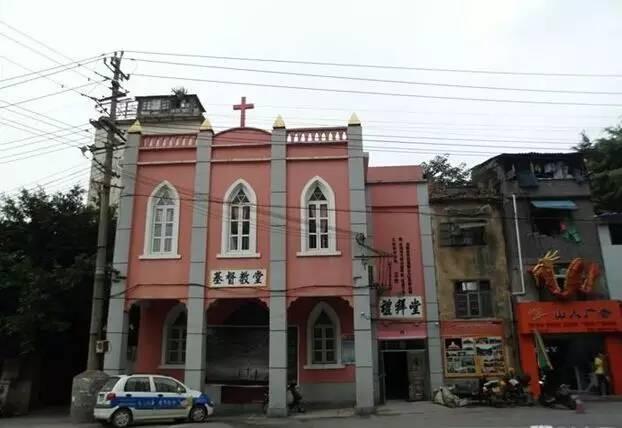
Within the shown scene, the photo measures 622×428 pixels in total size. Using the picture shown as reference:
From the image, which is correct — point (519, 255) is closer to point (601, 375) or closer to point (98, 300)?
point (601, 375)

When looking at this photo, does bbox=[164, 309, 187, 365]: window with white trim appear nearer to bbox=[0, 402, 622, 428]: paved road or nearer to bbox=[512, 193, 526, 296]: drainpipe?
bbox=[0, 402, 622, 428]: paved road

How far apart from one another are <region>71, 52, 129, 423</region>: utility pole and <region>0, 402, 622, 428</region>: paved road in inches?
23.6

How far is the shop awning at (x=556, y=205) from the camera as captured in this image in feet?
65.1

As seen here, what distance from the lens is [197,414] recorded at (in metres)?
14.7

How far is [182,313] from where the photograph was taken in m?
18.9

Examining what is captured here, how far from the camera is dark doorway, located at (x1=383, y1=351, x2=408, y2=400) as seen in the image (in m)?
19.3

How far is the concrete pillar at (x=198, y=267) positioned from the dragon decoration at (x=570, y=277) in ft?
38.8

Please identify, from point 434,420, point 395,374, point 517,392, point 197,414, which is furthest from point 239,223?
point 517,392

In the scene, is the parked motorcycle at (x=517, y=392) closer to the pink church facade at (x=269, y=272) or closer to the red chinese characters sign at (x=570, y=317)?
the red chinese characters sign at (x=570, y=317)

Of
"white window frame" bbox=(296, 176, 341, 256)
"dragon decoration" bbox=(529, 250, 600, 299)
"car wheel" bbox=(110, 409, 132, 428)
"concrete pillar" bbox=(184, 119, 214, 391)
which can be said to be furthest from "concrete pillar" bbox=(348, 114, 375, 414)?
"dragon decoration" bbox=(529, 250, 600, 299)

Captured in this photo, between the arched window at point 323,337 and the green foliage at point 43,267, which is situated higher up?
the green foliage at point 43,267

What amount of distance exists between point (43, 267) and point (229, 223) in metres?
7.37

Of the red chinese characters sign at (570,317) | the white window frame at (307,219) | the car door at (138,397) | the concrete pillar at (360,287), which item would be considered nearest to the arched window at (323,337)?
the concrete pillar at (360,287)

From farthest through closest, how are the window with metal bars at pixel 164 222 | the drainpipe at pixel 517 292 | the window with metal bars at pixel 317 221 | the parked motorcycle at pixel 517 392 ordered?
the drainpipe at pixel 517 292, the window with metal bars at pixel 164 222, the window with metal bars at pixel 317 221, the parked motorcycle at pixel 517 392
